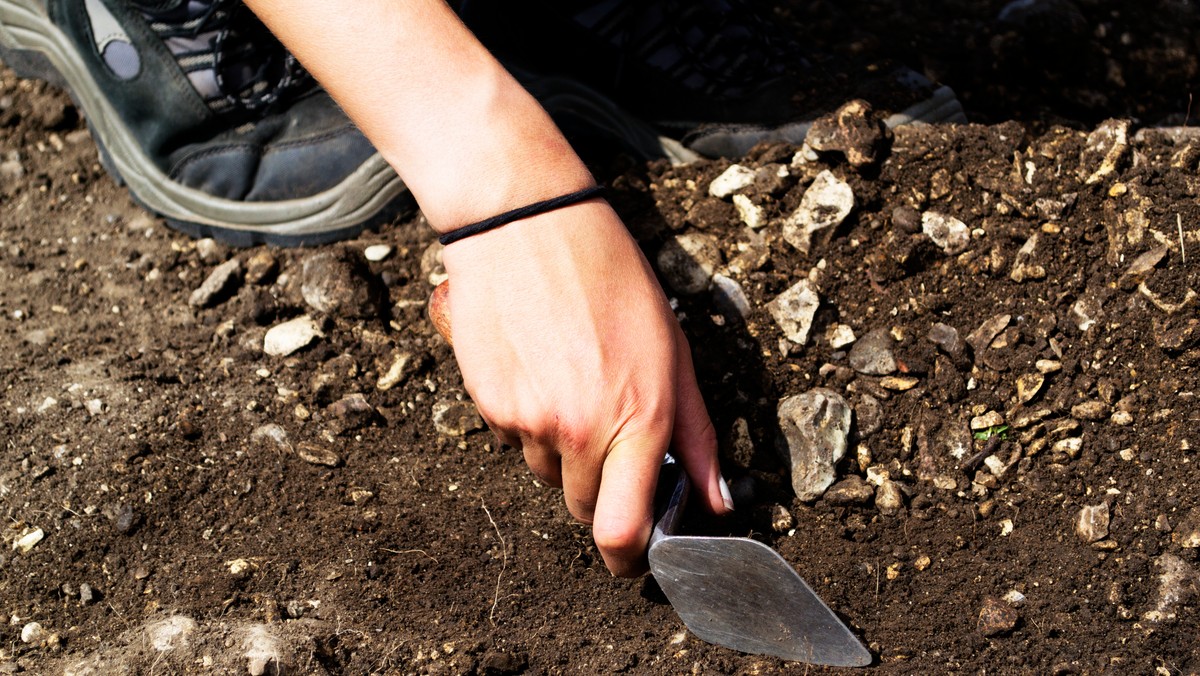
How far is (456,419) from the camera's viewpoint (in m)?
1.87

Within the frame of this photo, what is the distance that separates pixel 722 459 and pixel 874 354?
377mm

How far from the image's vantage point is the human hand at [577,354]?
1.36 m

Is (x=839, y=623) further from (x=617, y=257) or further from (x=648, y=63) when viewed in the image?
(x=648, y=63)

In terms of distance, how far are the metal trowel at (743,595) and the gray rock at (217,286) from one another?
117 cm

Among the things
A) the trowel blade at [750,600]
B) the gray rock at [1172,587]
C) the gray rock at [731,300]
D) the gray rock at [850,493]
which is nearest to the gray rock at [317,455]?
the trowel blade at [750,600]

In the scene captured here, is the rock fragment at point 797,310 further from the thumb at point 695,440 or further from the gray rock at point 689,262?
the thumb at point 695,440

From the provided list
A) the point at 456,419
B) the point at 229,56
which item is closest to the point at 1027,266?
the point at 456,419

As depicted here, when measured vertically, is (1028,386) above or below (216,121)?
below

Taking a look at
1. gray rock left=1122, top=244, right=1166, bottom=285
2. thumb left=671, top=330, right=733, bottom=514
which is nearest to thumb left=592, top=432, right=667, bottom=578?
thumb left=671, top=330, right=733, bottom=514

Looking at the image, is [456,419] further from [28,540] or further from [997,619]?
[997,619]

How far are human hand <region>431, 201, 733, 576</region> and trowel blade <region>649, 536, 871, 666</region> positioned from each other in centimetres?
8

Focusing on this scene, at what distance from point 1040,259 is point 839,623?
2.77 feet

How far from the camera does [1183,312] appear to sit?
1680 millimetres

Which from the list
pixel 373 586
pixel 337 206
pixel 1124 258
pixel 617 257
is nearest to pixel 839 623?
pixel 617 257
